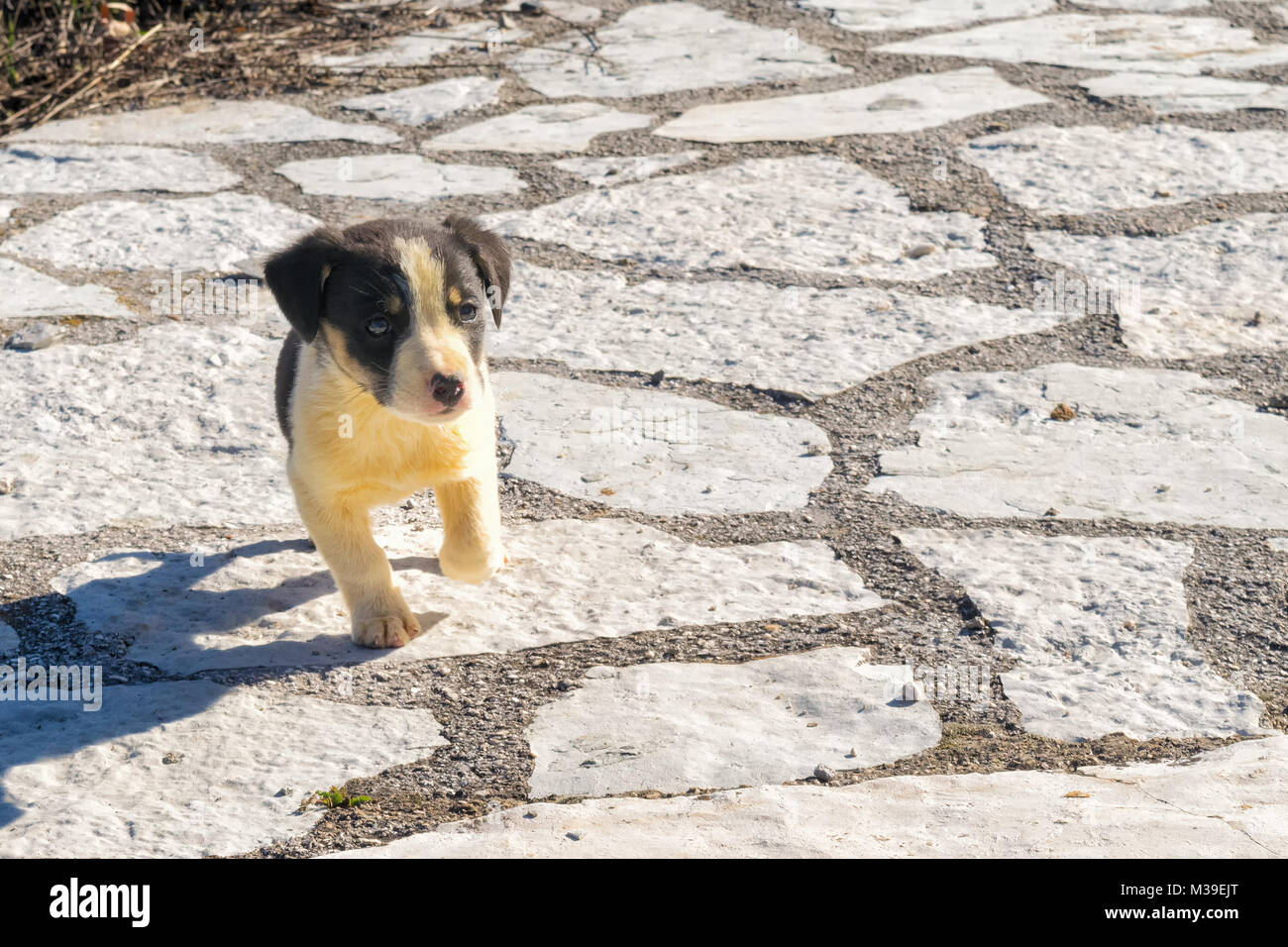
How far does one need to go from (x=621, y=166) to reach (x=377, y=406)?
8.39ft

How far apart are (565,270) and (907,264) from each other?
1.13m

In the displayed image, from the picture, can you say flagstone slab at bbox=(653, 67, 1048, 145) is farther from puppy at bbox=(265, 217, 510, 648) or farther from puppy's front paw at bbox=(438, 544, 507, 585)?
puppy's front paw at bbox=(438, 544, 507, 585)

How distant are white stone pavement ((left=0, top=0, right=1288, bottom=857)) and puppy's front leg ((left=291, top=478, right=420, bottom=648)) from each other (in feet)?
0.29

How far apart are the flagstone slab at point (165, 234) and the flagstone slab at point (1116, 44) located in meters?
3.11

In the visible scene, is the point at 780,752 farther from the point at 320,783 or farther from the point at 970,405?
the point at 970,405

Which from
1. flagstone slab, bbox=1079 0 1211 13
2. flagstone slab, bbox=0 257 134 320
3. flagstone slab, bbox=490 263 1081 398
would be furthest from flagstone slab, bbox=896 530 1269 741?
flagstone slab, bbox=1079 0 1211 13

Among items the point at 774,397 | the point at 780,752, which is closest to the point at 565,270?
the point at 774,397

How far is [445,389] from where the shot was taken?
2912 mm

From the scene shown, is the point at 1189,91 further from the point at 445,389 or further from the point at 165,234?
the point at 445,389

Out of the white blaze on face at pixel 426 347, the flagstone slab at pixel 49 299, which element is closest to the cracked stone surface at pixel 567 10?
the flagstone slab at pixel 49 299

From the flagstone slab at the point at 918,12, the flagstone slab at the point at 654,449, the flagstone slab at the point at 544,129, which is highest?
the flagstone slab at the point at 918,12

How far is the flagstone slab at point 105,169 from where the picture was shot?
5254 millimetres

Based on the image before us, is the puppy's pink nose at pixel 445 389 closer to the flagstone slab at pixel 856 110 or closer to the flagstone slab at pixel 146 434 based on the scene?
the flagstone slab at pixel 146 434

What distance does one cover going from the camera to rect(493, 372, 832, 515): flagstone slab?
3609 millimetres
